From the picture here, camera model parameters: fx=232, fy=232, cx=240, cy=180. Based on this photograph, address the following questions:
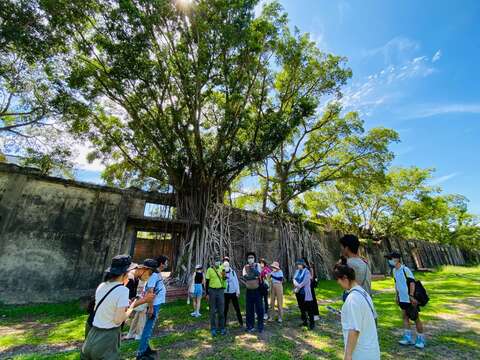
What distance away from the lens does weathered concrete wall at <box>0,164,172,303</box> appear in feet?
22.8

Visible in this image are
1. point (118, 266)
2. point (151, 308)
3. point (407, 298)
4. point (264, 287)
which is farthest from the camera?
point (264, 287)

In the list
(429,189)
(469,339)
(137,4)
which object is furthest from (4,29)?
(429,189)

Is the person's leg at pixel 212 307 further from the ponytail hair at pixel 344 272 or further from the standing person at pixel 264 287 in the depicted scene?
the ponytail hair at pixel 344 272

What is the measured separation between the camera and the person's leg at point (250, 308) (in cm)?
510

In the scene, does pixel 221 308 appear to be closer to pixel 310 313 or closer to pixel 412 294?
pixel 310 313

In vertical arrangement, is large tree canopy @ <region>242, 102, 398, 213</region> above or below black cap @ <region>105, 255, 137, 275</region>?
above

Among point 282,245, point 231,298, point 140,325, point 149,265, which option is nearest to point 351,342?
point 149,265

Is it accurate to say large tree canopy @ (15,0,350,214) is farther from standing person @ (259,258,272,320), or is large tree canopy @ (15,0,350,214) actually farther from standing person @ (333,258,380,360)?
standing person @ (333,258,380,360)

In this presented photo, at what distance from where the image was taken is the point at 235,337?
4777mm

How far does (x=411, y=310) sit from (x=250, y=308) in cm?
304

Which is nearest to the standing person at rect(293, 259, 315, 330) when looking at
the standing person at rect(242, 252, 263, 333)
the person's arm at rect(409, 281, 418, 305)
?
the standing person at rect(242, 252, 263, 333)

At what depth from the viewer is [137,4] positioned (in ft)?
21.7

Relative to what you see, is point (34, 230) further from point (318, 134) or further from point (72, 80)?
point (318, 134)

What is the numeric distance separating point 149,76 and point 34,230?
239 inches
